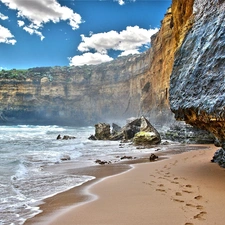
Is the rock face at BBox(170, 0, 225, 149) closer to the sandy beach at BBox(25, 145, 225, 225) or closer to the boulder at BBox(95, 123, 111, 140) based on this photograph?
the sandy beach at BBox(25, 145, 225, 225)

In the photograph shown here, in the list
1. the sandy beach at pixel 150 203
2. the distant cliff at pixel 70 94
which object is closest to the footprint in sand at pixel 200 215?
the sandy beach at pixel 150 203

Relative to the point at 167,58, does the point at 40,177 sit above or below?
below

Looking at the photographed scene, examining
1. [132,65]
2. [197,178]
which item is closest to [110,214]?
[197,178]

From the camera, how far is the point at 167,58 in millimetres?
28109

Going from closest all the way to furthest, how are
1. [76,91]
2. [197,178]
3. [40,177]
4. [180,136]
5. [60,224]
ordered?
[60,224], [197,178], [40,177], [180,136], [76,91]

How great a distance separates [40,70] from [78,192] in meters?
62.9

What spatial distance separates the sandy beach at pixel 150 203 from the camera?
2.90 m

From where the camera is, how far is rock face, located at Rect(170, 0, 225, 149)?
13.9 feet

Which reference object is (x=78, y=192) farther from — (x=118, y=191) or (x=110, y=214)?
(x=110, y=214)

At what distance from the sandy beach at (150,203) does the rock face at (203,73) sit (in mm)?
1157

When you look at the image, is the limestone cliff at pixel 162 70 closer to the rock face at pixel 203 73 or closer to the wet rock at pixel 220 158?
the rock face at pixel 203 73

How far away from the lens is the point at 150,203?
3486 mm

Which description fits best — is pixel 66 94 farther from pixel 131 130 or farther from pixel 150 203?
pixel 150 203

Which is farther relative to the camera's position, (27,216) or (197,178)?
(197,178)
